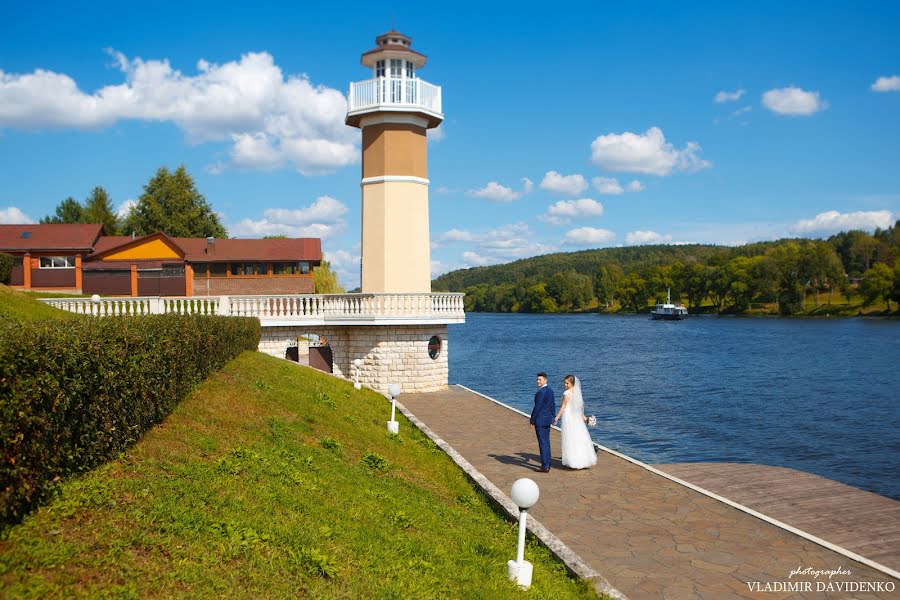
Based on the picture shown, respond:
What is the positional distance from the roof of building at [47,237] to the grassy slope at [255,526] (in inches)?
1005

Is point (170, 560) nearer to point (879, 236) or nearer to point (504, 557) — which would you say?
point (504, 557)

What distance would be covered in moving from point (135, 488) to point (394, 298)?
19.8 meters

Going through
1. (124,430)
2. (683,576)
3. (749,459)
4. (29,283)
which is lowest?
(749,459)

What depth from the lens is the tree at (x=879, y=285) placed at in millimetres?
108188

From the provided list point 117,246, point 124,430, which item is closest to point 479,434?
point 124,430

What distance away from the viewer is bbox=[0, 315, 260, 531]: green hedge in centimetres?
564

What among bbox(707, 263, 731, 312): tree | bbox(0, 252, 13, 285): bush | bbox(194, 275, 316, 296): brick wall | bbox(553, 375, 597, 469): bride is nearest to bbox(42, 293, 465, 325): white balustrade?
bbox(0, 252, 13, 285): bush

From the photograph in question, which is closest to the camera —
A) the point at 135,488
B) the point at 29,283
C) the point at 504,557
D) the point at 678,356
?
the point at 135,488

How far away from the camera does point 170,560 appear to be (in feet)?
20.4

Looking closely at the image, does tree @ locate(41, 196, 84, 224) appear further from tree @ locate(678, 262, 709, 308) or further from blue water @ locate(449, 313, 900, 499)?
tree @ locate(678, 262, 709, 308)

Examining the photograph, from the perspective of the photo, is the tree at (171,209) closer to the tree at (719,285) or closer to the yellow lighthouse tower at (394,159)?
the yellow lighthouse tower at (394,159)

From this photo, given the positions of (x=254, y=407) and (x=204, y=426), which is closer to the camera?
(x=204, y=426)

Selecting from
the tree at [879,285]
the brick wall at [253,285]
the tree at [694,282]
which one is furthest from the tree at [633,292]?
the brick wall at [253,285]

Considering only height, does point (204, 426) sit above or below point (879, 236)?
below
